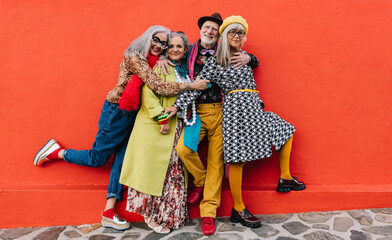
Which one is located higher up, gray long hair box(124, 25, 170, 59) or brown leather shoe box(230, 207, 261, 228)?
gray long hair box(124, 25, 170, 59)

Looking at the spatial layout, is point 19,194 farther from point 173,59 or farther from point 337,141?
point 337,141

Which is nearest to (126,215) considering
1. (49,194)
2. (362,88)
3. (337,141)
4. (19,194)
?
(49,194)

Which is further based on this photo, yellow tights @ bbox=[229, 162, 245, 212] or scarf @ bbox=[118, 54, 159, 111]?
yellow tights @ bbox=[229, 162, 245, 212]

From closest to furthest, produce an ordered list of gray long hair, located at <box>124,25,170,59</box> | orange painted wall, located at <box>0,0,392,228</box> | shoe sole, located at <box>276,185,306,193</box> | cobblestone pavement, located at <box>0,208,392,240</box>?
cobblestone pavement, located at <box>0,208,392,240</box> → gray long hair, located at <box>124,25,170,59</box> → shoe sole, located at <box>276,185,306,193</box> → orange painted wall, located at <box>0,0,392,228</box>

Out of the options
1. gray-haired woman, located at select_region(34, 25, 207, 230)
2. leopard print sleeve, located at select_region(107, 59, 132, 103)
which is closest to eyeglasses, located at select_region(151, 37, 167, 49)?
gray-haired woman, located at select_region(34, 25, 207, 230)

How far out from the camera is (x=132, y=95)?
102 inches

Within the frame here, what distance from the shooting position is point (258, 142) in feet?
8.64

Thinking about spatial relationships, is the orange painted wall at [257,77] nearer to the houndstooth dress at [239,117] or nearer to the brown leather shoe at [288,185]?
the brown leather shoe at [288,185]

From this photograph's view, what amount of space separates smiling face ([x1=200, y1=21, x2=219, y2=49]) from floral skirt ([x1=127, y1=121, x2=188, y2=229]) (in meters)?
0.88

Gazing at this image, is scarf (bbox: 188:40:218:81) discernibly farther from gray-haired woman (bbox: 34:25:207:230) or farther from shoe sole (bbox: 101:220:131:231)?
shoe sole (bbox: 101:220:131:231)

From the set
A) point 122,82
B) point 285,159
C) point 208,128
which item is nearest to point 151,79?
point 122,82

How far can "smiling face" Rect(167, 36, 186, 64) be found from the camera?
108 inches

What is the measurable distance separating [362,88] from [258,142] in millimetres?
1419

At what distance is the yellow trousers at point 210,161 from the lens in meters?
2.72
